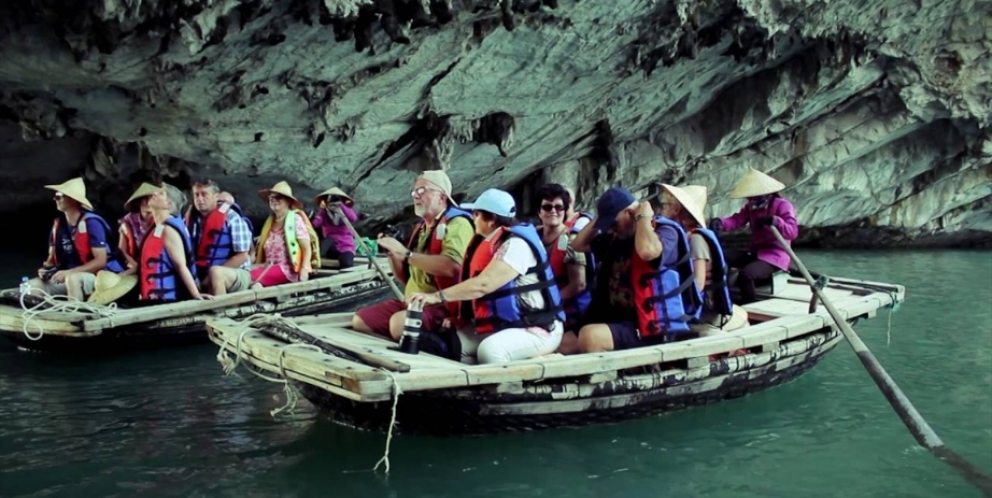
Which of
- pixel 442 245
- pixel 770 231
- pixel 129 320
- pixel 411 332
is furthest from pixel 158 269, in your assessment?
pixel 770 231

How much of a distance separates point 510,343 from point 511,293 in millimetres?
297

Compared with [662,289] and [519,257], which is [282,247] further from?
[662,289]

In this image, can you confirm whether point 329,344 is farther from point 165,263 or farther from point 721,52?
point 721,52

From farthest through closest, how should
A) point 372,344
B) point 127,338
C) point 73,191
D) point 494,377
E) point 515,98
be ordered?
1. point 515,98
2. point 73,191
3. point 127,338
4. point 372,344
5. point 494,377

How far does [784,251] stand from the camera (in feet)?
25.1

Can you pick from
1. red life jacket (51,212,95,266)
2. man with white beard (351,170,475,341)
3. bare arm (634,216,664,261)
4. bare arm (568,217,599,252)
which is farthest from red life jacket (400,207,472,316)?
red life jacket (51,212,95,266)

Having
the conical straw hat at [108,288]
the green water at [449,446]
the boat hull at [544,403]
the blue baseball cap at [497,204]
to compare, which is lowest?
the green water at [449,446]

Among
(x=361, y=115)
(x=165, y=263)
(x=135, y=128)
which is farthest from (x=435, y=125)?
(x=165, y=263)

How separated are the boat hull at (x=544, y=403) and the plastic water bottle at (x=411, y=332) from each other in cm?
38

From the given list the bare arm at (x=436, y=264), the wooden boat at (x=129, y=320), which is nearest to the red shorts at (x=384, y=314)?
the bare arm at (x=436, y=264)

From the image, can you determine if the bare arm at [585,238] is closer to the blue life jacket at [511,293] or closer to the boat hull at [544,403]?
the blue life jacket at [511,293]

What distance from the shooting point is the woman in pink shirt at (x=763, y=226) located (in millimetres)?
7469

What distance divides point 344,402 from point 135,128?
816 cm

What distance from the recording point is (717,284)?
248 inches
